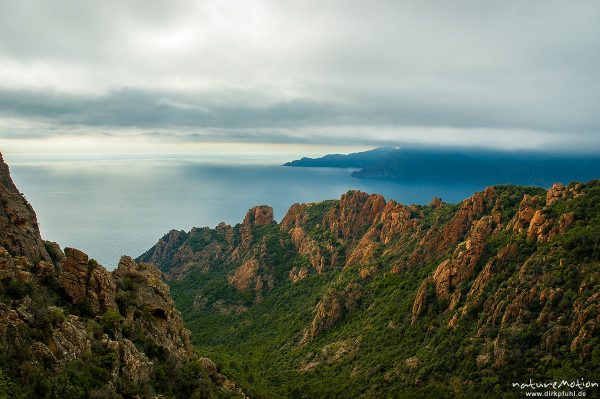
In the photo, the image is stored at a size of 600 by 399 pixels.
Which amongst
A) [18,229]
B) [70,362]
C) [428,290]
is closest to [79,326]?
[70,362]

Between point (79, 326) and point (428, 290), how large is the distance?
48.9 meters

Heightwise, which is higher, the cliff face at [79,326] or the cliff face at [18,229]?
the cliff face at [18,229]

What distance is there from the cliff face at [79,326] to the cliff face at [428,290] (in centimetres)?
2241

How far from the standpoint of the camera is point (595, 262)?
49406 millimetres

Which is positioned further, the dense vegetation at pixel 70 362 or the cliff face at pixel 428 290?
the cliff face at pixel 428 290

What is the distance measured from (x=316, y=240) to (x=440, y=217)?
141ft

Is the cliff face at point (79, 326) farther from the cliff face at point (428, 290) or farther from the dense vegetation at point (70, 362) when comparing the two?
the cliff face at point (428, 290)

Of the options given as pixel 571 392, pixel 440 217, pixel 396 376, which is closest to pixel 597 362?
pixel 571 392

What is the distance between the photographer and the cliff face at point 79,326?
2534 cm

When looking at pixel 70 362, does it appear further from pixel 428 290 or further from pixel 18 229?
pixel 428 290

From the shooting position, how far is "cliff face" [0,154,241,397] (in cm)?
2534

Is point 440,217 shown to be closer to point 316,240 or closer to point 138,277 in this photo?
point 316,240

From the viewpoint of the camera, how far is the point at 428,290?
65.4m

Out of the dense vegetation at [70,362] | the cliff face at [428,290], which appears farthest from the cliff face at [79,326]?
the cliff face at [428,290]
